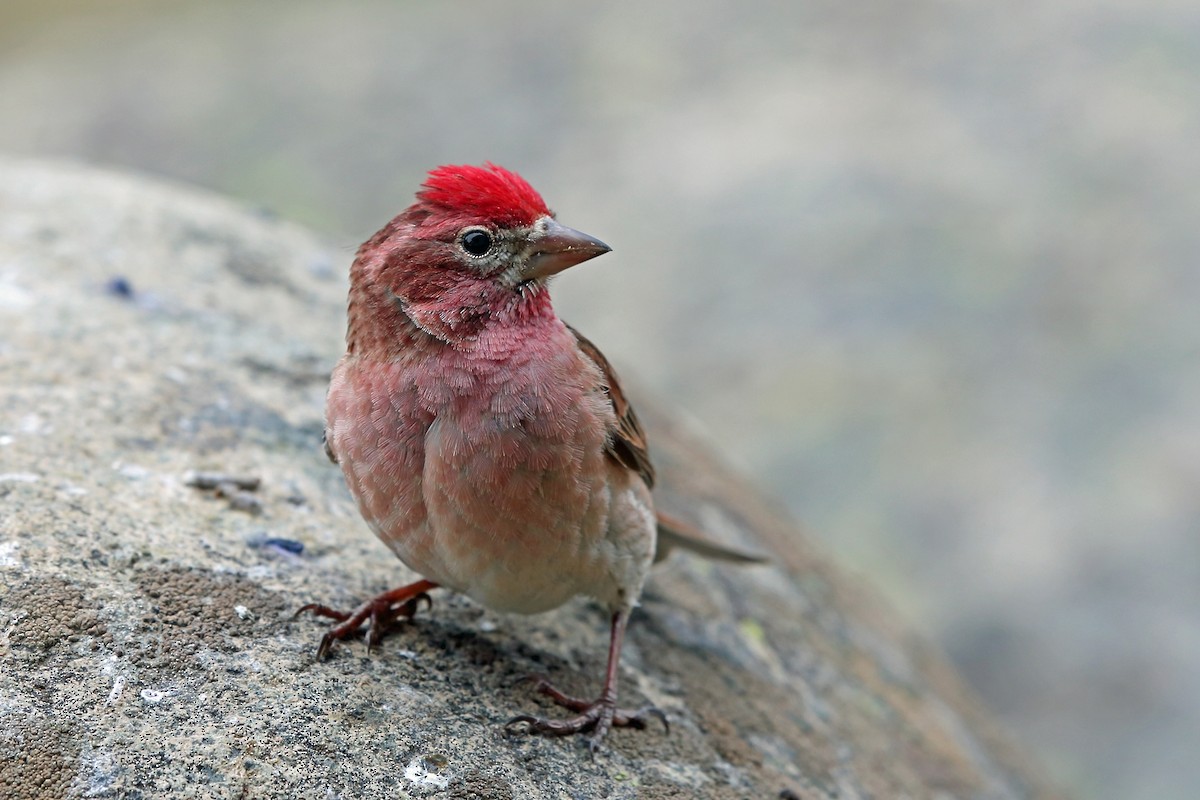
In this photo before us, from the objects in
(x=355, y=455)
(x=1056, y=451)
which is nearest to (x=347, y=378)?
(x=355, y=455)

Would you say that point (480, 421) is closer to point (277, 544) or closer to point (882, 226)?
point (277, 544)

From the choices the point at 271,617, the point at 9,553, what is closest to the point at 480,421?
the point at 271,617

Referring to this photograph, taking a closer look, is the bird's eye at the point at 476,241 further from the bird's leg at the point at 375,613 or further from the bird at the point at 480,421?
the bird's leg at the point at 375,613

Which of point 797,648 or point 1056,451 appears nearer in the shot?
point 797,648

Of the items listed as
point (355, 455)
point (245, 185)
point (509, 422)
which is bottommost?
point (245, 185)

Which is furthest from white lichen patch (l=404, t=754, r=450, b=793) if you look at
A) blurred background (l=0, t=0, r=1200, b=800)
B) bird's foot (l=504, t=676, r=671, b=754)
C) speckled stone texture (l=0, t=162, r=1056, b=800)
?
blurred background (l=0, t=0, r=1200, b=800)

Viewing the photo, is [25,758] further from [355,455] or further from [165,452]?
[165,452]
